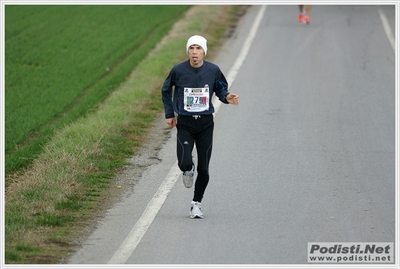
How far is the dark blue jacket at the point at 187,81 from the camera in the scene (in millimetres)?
9000

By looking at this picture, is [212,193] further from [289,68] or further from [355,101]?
[289,68]

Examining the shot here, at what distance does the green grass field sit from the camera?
15.6 meters

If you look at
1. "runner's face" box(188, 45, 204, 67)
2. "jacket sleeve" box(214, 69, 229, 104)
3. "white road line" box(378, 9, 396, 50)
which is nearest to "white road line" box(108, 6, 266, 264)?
"jacket sleeve" box(214, 69, 229, 104)

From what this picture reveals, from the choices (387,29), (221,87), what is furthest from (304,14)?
(221,87)

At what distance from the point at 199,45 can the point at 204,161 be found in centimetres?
124

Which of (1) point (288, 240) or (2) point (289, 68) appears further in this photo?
(2) point (289, 68)

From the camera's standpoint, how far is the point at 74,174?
→ 10656 mm

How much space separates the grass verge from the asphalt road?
0.39 metres

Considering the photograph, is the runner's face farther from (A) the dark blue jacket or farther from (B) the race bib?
(B) the race bib

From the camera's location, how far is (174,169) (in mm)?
11367

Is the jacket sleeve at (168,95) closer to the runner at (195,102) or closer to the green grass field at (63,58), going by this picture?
the runner at (195,102)

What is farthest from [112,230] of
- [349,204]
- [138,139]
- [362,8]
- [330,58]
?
[362,8]

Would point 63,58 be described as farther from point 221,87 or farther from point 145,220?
point 145,220

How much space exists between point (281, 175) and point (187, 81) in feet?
8.54
